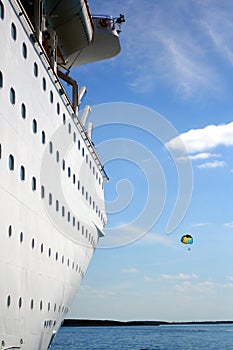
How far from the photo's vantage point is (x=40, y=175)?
50.5 feet

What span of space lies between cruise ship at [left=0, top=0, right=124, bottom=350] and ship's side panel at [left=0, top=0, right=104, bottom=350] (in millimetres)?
24

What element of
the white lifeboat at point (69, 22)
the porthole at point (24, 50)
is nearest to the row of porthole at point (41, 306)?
the porthole at point (24, 50)

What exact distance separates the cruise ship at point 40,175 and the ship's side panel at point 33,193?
0.08 ft

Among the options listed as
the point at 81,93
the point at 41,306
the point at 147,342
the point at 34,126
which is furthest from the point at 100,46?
the point at 147,342

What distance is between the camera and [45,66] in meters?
16.4

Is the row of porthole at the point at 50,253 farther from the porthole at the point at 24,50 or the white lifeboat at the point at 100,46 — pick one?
the white lifeboat at the point at 100,46

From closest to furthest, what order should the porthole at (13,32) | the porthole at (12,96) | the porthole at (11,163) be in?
the porthole at (11,163), the porthole at (12,96), the porthole at (13,32)

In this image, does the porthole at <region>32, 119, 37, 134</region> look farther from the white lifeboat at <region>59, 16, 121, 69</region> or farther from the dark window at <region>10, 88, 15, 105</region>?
the white lifeboat at <region>59, 16, 121, 69</region>

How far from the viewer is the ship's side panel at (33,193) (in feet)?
41.7

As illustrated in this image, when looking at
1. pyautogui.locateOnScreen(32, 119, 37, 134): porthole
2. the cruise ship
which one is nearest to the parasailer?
the cruise ship

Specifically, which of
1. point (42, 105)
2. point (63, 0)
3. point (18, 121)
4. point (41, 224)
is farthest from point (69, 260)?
point (63, 0)

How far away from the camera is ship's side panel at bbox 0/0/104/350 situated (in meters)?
12.7

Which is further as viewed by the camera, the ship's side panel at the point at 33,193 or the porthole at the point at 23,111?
the porthole at the point at 23,111

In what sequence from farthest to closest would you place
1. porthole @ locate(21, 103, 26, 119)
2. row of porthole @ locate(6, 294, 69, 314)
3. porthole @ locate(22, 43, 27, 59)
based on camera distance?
porthole @ locate(22, 43, 27, 59), porthole @ locate(21, 103, 26, 119), row of porthole @ locate(6, 294, 69, 314)
